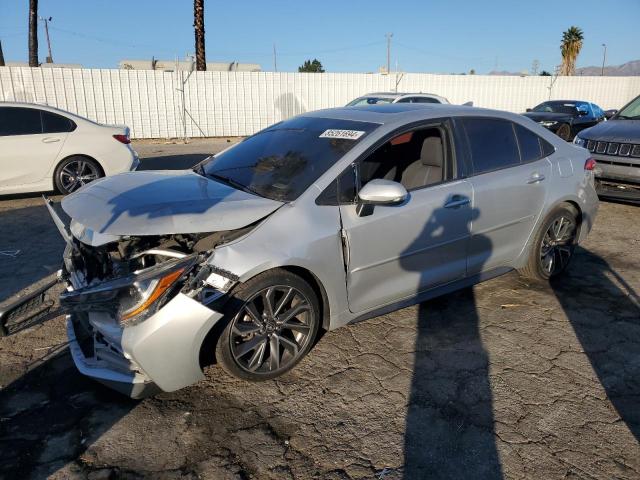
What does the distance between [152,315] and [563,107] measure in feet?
58.6

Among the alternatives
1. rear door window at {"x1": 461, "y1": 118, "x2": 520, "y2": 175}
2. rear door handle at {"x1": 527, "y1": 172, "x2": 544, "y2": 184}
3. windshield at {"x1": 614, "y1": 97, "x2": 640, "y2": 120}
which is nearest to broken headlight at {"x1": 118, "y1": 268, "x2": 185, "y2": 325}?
rear door window at {"x1": 461, "y1": 118, "x2": 520, "y2": 175}

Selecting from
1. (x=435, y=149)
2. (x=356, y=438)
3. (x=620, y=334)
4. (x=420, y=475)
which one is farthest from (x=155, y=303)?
(x=620, y=334)

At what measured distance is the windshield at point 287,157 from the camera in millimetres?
3402

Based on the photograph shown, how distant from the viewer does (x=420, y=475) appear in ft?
7.98

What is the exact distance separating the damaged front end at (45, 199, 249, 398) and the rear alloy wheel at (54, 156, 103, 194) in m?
5.78

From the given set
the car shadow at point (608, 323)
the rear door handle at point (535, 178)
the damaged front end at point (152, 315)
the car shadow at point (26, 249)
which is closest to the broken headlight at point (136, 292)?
the damaged front end at point (152, 315)

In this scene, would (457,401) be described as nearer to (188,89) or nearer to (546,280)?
(546,280)

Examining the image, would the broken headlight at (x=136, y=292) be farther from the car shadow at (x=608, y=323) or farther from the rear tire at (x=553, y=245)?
the rear tire at (x=553, y=245)

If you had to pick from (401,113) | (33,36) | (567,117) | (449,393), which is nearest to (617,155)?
(401,113)

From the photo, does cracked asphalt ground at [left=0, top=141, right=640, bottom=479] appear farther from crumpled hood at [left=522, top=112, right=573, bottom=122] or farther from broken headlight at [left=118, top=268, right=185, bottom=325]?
crumpled hood at [left=522, top=112, right=573, bottom=122]

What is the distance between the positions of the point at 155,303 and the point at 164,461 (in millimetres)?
796

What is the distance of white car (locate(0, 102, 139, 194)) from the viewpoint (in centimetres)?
767

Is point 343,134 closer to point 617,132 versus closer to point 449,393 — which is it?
point 449,393

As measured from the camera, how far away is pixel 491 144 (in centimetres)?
415
